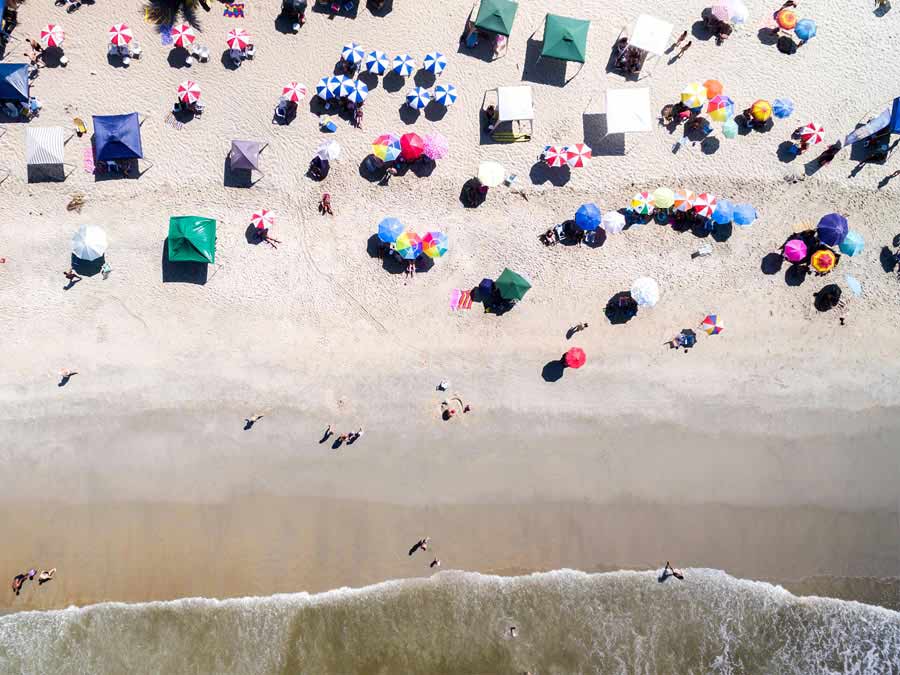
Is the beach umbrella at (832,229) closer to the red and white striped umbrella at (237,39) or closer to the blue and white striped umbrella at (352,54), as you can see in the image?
the blue and white striped umbrella at (352,54)

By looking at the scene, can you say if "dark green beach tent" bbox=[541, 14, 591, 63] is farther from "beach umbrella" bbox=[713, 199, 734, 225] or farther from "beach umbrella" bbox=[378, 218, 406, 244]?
"beach umbrella" bbox=[378, 218, 406, 244]

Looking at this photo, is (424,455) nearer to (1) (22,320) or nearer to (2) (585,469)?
(2) (585,469)

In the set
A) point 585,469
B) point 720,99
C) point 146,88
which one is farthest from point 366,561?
point 720,99

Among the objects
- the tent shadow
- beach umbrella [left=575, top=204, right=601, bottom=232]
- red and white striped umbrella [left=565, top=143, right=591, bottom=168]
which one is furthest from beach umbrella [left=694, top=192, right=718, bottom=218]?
the tent shadow

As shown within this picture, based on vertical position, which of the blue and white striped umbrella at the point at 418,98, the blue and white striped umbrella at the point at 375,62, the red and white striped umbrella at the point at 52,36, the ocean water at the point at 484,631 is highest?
the blue and white striped umbrella at the point at 375,62

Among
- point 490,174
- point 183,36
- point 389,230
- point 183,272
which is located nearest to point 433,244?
point 389,230

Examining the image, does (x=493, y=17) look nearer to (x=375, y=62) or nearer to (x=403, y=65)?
(x=403, y=65)

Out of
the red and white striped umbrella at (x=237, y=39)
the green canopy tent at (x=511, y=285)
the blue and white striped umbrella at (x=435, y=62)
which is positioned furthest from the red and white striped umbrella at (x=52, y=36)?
the green canopy tent at (x=511, y=285)
